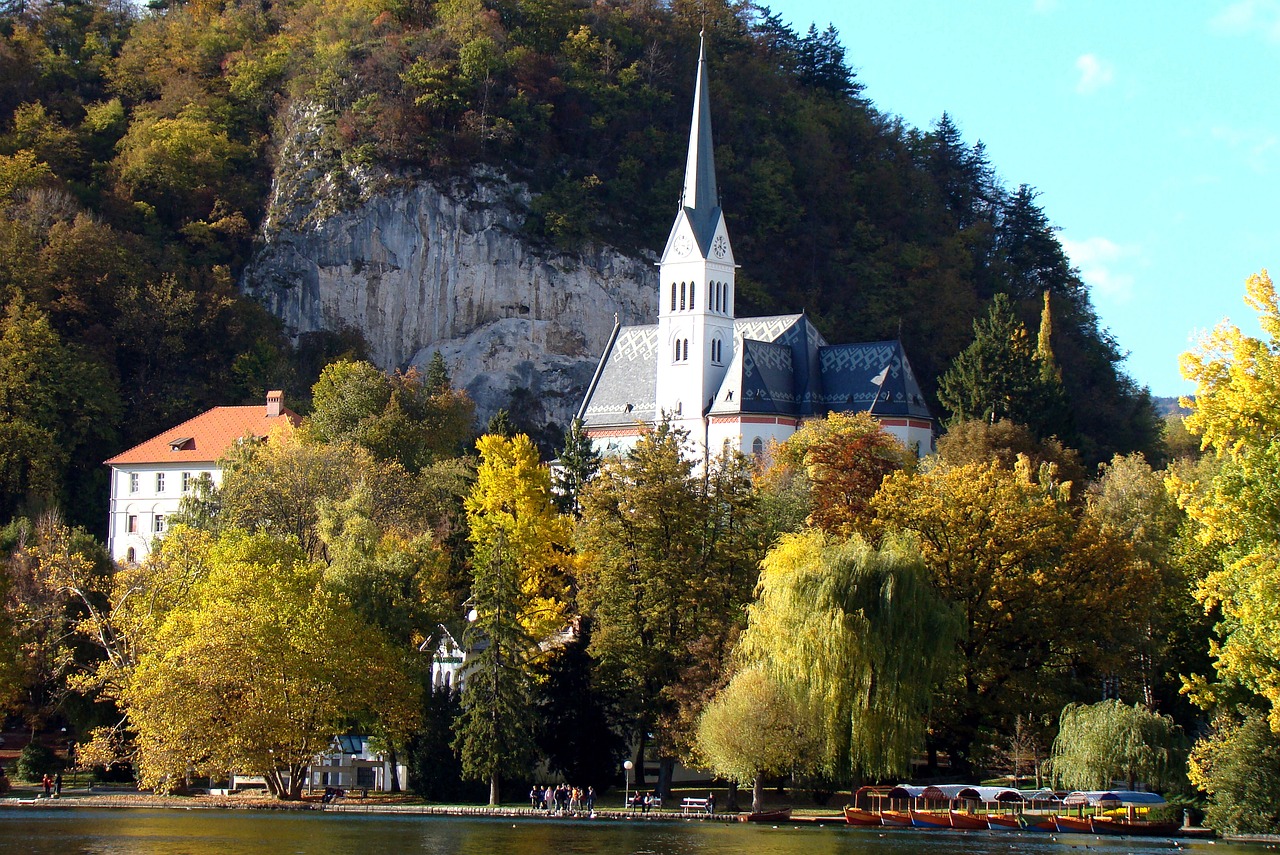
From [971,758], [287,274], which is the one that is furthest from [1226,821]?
[287,274]

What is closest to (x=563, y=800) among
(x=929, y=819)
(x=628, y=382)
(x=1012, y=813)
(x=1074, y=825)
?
(x=929, y=819)

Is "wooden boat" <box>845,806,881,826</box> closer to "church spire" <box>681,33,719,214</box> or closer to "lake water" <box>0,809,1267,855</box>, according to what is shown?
"lake water" <box>0,809,1267,855</box>

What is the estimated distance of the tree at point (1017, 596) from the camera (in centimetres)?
5356

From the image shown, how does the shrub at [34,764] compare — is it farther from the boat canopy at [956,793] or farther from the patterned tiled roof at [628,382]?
the patterned tiled roof at [628,382]

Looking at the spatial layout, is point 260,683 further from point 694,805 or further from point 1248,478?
A: point 1248,478

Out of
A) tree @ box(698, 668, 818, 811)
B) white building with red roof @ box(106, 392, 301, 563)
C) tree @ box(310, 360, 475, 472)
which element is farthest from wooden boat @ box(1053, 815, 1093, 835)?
white building with red roof @ box(106, 392, 301, 563)

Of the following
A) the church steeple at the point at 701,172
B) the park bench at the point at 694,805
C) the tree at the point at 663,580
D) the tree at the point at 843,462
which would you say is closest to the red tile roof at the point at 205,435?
the church steeple at the point at 701,172

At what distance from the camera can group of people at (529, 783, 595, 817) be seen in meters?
53.1

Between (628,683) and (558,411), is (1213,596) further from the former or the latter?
(558,411)

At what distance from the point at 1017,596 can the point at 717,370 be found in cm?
4685

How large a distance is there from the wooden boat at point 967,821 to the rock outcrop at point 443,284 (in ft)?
202

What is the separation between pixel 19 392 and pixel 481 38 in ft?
126

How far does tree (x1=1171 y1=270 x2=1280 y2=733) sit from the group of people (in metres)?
18.7

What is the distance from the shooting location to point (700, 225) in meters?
101
